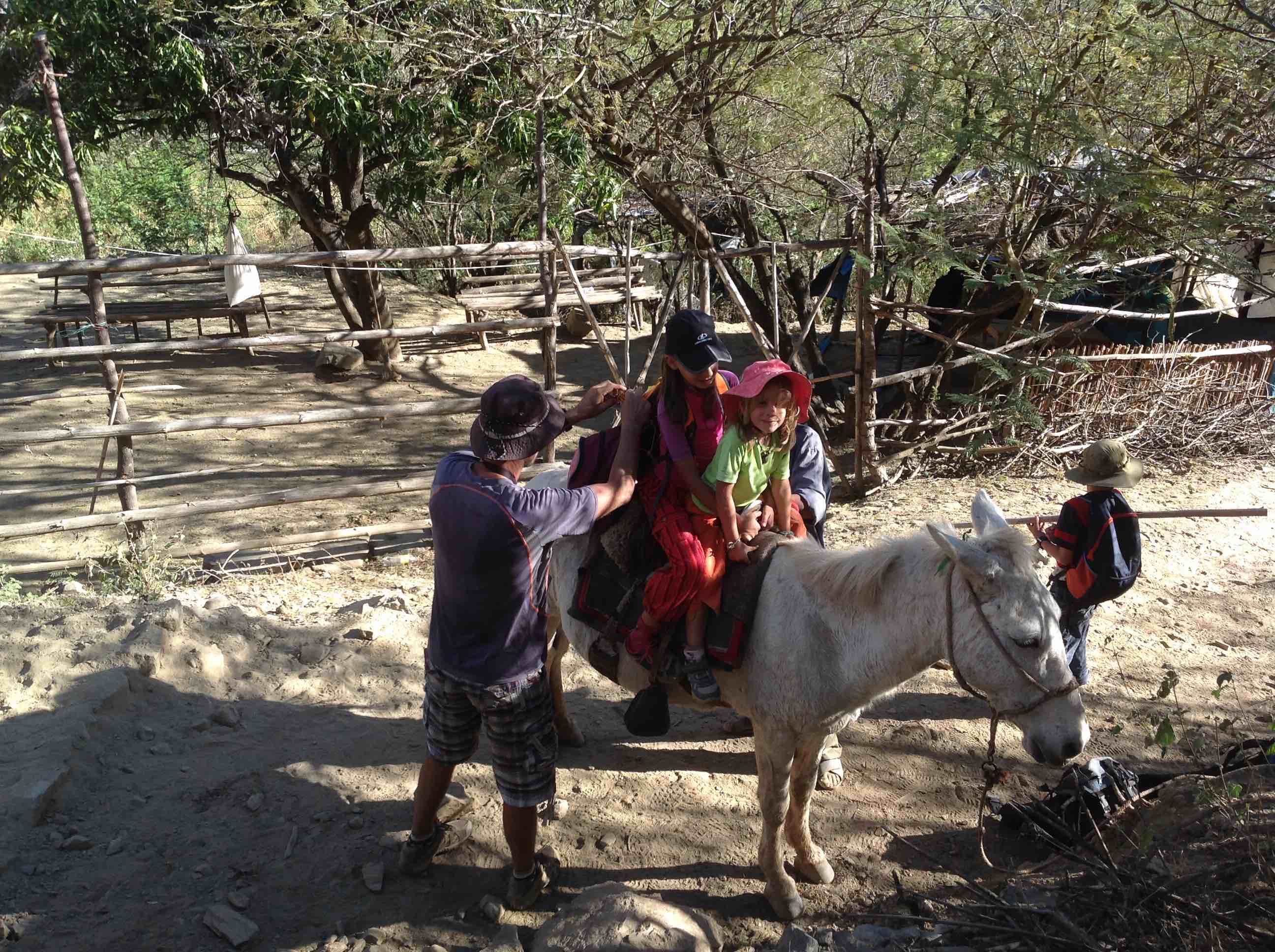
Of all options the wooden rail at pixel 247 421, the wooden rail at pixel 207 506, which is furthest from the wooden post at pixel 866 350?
the wooden rail at pixel 247 421

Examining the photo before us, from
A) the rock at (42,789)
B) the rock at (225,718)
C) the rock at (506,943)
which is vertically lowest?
the rock at (506,943)

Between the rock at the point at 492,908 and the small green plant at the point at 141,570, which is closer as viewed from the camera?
the rock at the point at 492,908

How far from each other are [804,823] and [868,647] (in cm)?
82

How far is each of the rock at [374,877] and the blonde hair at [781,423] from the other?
6.33 feet

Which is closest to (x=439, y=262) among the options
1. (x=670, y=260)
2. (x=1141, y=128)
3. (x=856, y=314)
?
(x=670, y=260)

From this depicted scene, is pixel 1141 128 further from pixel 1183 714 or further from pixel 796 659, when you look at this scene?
pixel 796 659

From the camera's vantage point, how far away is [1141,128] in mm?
5551

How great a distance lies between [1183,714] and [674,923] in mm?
2982

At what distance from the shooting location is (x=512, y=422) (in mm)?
2496

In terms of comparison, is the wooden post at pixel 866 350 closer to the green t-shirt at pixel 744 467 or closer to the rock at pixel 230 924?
the green t-shirt at pixel 744 467

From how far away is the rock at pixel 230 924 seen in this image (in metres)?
2.59

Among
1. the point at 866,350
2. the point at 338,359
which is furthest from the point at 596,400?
the point at 338,359

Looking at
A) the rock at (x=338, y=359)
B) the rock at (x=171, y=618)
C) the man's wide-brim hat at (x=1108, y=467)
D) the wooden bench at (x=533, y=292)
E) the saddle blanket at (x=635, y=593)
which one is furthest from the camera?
the wooden bench at (x=533, y=292)

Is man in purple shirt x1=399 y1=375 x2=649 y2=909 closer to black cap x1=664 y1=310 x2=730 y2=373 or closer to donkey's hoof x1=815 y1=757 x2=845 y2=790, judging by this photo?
black cap x1=664 y1=310 x2=730 y2=373
